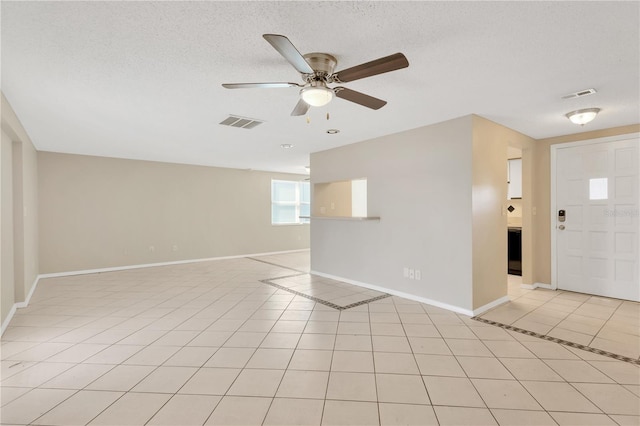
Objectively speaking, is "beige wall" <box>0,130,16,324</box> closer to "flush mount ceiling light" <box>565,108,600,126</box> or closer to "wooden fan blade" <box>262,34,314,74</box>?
"wooden fan blade" <box>262,34,314,74</box>

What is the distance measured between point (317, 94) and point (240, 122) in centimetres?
192

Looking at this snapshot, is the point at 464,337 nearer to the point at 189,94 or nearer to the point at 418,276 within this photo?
the point at 418,276

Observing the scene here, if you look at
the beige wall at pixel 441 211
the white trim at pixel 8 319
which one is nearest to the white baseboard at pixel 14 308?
the white trim at pixel 8 319

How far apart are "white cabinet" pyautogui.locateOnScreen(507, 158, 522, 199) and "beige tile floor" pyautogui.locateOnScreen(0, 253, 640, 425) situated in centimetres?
378

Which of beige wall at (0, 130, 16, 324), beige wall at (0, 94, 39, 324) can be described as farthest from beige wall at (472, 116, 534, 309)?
beige wall at (0, 130, 16, 324)

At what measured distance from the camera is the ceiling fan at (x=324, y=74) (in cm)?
173

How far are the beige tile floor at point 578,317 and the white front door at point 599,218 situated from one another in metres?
0.25

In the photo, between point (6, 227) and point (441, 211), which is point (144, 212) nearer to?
point (6, 227)

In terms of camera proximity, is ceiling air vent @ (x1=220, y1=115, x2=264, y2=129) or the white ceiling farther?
ceiling air vent @ (x1=220, y1=115, x2=264, y2=129)

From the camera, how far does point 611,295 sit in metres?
4.10

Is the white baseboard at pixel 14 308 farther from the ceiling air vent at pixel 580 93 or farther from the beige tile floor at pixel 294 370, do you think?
the ceiling air vent at pixel 580 93

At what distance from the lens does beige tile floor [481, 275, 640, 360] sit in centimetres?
279

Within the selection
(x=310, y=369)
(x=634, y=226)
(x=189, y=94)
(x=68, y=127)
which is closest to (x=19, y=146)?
(x=68, y=127)

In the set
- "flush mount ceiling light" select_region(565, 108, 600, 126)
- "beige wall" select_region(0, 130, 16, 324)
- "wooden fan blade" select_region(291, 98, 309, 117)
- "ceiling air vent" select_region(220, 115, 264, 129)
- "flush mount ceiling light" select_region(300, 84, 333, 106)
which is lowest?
"beige wall" select_region(0, 130, 16, 324)
